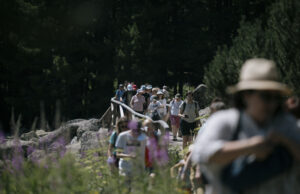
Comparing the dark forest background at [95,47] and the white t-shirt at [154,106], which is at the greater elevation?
the dark forest background at [95,47]

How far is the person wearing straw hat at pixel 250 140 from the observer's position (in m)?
2.74

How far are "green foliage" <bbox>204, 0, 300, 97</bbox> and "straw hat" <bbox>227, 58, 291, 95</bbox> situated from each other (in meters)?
9.15

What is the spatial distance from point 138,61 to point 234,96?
108ft

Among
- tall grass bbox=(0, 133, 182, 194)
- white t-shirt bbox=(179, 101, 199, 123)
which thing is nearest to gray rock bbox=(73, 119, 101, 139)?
white t-shirt bbox=(179, 101, 199, 123)

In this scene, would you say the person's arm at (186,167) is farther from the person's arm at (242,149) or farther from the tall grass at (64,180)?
the person's arm at (242,149)

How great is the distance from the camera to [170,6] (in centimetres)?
3819

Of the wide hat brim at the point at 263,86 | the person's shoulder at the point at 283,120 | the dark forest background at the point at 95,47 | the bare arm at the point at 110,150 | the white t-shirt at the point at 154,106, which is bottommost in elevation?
the bare arm at the point at 110,150

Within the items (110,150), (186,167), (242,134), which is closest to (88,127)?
(110,150)

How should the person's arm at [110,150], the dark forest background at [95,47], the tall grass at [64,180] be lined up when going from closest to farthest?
the tall grass at [64,180]
the person's arm at [110,150]
the dark forest background at [95,47]

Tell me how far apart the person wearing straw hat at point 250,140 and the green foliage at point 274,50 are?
30.3 feet

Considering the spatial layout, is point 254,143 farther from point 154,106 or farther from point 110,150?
point 154,106

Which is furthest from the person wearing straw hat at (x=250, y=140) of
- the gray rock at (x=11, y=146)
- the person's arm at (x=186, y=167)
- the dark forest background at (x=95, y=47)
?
the dark forest background at (x=95, y=47)

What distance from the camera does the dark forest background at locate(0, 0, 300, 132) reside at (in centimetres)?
3541

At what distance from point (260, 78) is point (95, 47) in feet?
110
